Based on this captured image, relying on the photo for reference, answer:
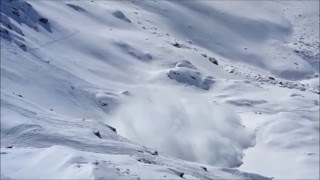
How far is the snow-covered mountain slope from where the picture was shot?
14812 millimetres

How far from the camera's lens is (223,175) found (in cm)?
1797

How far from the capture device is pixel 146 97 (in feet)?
86.3

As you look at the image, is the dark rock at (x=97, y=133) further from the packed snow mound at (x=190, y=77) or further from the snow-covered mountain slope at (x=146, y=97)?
the packed snow mound at (x=190, y=77)

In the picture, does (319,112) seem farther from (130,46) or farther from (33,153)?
(33,153)

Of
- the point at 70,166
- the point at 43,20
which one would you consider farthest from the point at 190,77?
the point at 70,166

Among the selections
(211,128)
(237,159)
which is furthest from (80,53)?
(237,159)

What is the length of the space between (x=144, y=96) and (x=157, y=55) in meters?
5.49

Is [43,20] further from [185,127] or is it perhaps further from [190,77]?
[185,127]

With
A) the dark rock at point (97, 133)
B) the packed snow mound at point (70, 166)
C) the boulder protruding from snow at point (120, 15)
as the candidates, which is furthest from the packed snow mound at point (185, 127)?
the boulder protruding from snow at point (120, 15)

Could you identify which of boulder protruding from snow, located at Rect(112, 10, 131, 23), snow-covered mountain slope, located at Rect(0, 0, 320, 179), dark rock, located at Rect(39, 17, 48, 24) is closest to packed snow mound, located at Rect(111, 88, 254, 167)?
snow-covered mountain slope, located at Rect(0, 0, 320, 179)

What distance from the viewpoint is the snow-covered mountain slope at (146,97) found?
14812 millimetres

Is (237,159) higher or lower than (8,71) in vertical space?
higher

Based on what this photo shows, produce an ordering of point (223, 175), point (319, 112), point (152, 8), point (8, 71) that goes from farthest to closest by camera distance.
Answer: point (152, 8) < point (319, 112) < point (8, 71) < point (223, 175)

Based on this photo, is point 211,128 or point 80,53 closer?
point 211,128
